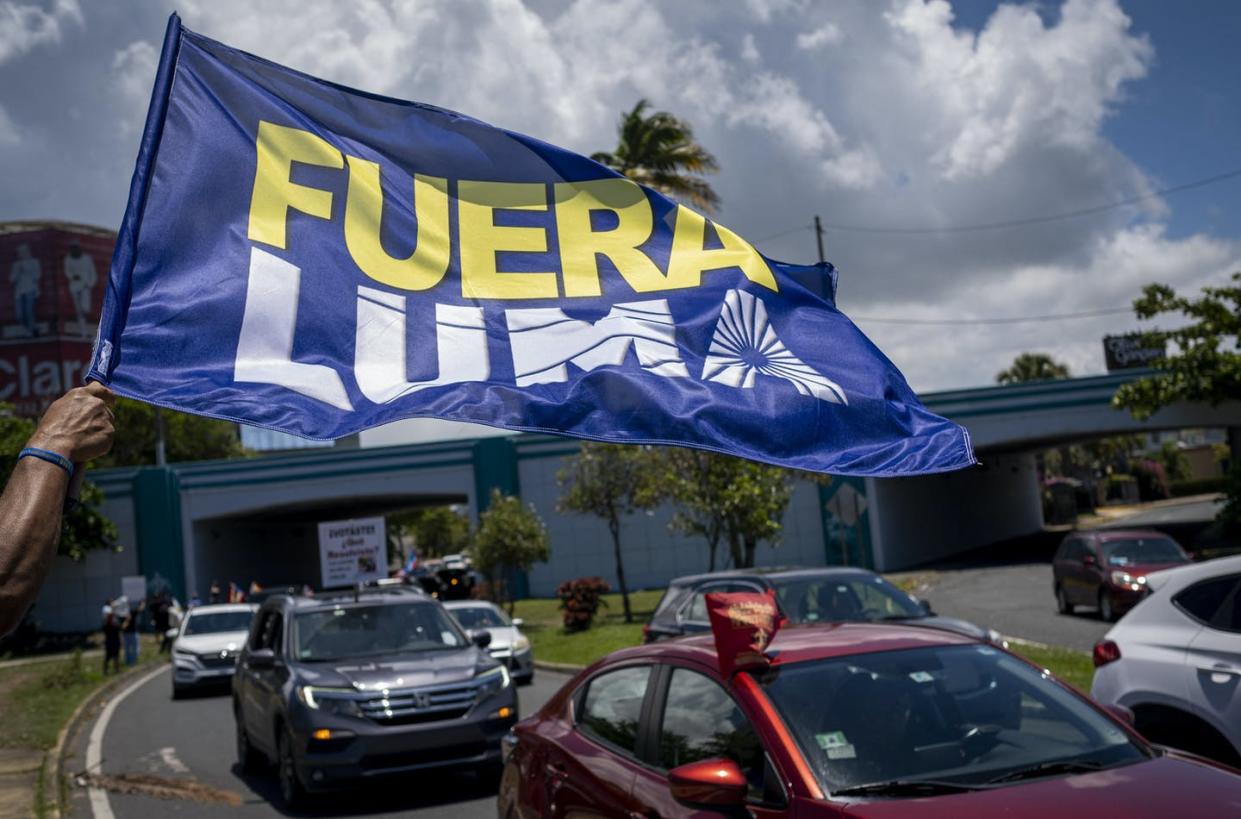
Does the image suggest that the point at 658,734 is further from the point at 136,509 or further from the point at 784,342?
the point at 136,509

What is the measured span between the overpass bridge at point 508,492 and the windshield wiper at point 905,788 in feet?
121

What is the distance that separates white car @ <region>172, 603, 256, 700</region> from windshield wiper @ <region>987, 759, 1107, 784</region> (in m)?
19.2

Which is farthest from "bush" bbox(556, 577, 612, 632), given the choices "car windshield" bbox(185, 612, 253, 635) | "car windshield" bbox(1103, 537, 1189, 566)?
"car windshield" bbox(1103, 537, 1189, 566)

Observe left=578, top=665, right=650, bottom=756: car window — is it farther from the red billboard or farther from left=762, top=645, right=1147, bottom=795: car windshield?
the red billboard

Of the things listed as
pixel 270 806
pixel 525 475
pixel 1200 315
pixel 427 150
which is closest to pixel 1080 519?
pixel 525 475

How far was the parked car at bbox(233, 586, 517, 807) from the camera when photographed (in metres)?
10.2

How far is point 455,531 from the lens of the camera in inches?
4301

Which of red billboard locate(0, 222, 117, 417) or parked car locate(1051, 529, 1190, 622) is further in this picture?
red billboard locate(0, 222, 117, 417)

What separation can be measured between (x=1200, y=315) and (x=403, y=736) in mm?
22616

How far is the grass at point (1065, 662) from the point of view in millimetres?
13070

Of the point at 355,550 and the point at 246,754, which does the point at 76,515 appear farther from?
the point at 246,754

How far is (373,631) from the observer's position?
11.8 meters

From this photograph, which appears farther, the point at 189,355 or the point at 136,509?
the point at 136,509

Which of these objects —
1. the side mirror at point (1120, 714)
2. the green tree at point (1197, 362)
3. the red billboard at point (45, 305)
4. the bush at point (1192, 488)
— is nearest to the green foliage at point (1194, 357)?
the green tree at point (1197, 362)
